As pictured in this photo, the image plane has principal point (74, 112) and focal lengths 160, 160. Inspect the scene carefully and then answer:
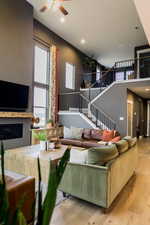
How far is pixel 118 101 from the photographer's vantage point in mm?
7477

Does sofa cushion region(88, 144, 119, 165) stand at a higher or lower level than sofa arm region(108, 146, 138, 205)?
higher

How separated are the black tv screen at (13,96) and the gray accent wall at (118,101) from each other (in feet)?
12.4

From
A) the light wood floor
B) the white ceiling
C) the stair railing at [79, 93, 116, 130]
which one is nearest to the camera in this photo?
the light wood floor

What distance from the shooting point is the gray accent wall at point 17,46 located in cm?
521

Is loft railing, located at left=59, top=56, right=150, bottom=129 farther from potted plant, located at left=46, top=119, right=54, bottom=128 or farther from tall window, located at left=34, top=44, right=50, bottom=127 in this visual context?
potted plant, located at left=46, top=119, right=54, bottom=128

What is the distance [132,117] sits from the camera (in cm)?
845

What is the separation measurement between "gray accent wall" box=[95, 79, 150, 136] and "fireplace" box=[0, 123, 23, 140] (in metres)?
4.11

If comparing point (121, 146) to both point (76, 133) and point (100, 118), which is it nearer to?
point (76, 133)

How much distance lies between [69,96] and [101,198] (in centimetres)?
730

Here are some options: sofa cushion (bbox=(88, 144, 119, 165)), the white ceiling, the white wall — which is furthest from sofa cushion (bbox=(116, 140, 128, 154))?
the white ceiling

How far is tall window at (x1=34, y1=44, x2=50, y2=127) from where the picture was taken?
23.7ft

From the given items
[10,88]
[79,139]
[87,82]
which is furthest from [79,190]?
[87,82]

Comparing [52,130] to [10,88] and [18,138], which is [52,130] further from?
[10,88]

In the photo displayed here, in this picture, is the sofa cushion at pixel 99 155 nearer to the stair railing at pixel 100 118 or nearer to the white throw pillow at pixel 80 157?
the white throw pillow at pixel 80 157
